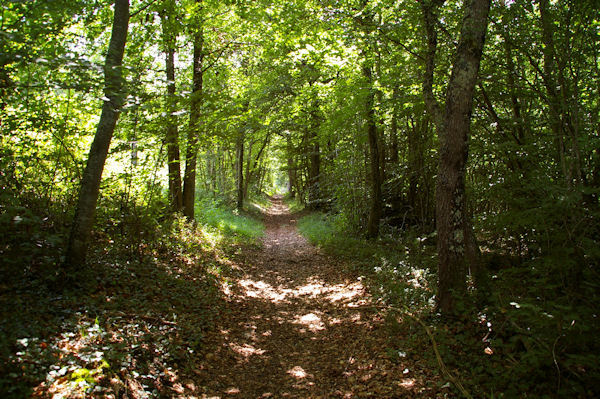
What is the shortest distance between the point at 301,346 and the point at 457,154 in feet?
13.8

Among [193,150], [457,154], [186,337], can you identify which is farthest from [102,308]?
[457,154]

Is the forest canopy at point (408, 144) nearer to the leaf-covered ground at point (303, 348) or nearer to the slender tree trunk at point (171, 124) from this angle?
the slender tree trunk at point (171, 124)

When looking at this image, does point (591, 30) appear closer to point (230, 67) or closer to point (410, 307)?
point (410, 307)

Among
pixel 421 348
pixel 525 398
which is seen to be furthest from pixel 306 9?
pixel 525 398

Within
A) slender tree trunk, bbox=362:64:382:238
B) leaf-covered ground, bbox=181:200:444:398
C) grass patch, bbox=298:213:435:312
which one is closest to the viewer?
leaf-covered ground, bbox=181:200:444:398

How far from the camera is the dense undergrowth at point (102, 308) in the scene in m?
3.42

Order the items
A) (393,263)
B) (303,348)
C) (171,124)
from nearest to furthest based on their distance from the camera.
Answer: (303,348)
(171,124)
(393,263)

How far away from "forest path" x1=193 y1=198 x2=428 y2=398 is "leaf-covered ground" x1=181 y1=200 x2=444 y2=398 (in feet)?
0.05

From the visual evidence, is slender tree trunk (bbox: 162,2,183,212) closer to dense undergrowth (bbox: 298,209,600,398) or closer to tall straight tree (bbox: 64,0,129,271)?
tall straight tree (bbox: 64,0,129,271)

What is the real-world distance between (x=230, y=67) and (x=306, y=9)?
4.41m

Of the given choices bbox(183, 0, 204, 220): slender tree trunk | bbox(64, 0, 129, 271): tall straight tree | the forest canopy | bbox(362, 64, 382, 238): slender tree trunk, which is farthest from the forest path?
bbox(183, 0, 204, 220): slender tree trunk

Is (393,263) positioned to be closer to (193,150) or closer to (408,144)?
(408,144)

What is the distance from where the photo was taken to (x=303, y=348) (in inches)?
232

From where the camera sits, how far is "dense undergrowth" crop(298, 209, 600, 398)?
3502 millimetres
